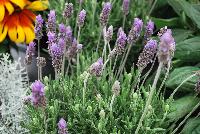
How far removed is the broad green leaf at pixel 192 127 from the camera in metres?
1.48

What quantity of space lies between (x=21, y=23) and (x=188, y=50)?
71 cm

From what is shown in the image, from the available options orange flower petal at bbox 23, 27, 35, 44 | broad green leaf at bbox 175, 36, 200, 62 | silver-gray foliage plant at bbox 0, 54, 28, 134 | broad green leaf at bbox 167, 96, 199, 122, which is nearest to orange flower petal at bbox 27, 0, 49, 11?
orange flower petal at bbox 23, 27, 35, 44

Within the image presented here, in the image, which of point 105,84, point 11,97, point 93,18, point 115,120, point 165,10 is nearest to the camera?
point 115,120

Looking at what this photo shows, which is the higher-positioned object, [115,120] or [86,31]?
[86,31]

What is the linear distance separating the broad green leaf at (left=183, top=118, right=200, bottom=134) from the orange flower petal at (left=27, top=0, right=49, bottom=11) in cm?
81

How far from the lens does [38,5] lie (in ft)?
6.16

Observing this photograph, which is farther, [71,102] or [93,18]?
[93,18]

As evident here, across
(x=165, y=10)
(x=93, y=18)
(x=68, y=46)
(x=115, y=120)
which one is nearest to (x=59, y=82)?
(x=68, y=46)

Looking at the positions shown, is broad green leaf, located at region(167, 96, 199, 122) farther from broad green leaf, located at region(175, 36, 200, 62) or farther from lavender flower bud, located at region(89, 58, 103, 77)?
lavender flower bud, located at region(89, 58, 103, 77)

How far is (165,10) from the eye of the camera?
2131 millimetres

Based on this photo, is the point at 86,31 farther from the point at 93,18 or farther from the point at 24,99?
the point at 24,99

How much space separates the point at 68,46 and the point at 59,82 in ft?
0.41

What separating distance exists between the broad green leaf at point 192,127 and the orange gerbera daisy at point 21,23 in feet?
2.49

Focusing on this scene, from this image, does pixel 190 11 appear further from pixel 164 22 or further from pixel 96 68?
pixel 96 68
